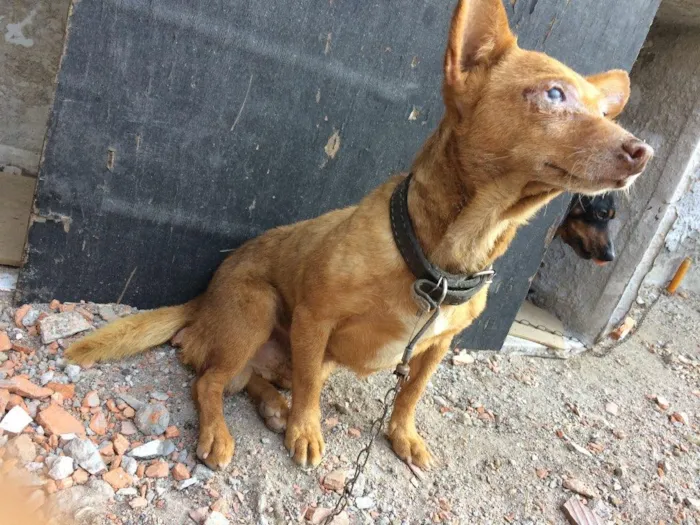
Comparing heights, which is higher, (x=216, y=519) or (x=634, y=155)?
(x=634, y=155)

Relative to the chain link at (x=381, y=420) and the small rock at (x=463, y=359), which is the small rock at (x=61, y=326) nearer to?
the chain link at (x=381, y=420)

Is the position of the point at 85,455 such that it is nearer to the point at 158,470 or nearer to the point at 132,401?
the point at 158,470

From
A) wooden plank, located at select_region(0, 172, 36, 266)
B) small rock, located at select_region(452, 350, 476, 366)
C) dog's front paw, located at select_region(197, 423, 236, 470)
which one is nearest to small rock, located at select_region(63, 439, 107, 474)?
dog's front paw, located at select_region(197, 423, 236, 470)

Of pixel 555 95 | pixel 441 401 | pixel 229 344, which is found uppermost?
pixel 555 95

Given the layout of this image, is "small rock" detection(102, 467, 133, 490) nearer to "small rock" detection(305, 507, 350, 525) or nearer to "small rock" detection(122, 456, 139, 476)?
"small rock" detection(122, 456, 139, 476)

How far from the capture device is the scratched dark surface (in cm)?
244

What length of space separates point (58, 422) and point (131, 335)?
54cm

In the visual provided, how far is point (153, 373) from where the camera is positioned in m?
2.57

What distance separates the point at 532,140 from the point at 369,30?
4.28ft

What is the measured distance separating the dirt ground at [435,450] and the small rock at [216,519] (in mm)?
11

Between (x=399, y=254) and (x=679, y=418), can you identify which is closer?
(x=399, y=254)

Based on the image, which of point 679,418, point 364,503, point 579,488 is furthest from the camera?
point 679,418

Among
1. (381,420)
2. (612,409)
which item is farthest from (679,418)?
(381,420)

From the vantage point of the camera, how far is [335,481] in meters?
2.27
